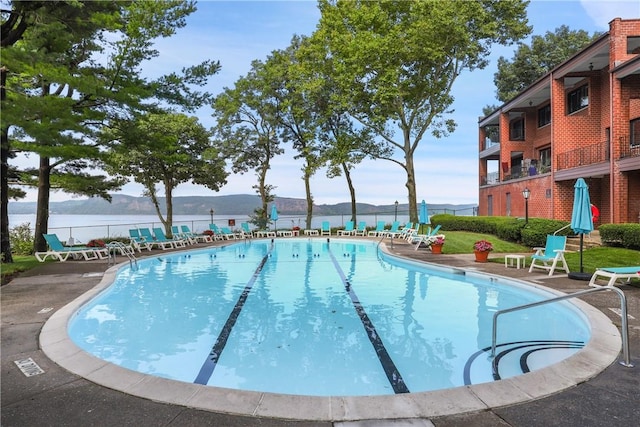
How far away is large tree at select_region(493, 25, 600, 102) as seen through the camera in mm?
34556

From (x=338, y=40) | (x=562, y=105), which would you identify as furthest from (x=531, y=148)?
(x=338, y=40)

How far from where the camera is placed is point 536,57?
35531 millimetres

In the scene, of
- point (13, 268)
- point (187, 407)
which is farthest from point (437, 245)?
point (13, 268)

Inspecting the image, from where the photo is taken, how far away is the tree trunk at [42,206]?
1580 cm

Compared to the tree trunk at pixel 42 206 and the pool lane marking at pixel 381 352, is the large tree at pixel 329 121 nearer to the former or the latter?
the tree trunk at pixel 42 206

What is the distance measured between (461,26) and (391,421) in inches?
911

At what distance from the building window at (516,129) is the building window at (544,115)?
2.14 metres

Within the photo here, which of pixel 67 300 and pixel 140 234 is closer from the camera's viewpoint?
pixel 67 300

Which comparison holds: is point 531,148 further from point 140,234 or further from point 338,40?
point 140,234

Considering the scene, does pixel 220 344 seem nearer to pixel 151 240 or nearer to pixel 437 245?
pixel 437 245

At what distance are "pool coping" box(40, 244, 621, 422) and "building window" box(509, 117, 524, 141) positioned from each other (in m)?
26.0

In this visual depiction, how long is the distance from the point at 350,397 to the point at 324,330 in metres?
3.50

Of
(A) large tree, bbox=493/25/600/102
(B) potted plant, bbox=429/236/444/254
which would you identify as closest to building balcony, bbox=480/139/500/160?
(A) large tree, bbox=493/25/600/102

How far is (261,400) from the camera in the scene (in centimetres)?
326
